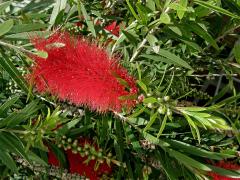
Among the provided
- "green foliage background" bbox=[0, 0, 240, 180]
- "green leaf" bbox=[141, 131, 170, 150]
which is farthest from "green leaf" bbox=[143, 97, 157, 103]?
"green leaf" bbox=[141, 131, 170, 150]

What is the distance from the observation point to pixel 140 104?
4.76ft

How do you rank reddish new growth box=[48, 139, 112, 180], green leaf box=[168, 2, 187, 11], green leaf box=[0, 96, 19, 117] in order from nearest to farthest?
green leaf box=[168, 2, 187, 11]
green leaf box=[0, 96, 19, 117]
reddish new growth box=[48, 139, 112, 180]

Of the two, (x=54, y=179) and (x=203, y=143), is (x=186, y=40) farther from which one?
(x=54, y=179)

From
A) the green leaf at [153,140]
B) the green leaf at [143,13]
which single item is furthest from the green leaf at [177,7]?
the green leaf at [153,140]

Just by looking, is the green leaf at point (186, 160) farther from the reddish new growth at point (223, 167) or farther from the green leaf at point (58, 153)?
the green leaf at point (58, 153)

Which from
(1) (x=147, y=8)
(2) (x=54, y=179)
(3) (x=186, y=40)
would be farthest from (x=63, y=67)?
(2) (x=54, y=179)

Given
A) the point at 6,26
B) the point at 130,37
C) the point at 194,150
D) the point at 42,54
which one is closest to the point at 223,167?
the point at 194,150

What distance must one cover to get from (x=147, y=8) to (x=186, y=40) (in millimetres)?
194

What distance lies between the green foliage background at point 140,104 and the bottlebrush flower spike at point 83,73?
0.05 meters

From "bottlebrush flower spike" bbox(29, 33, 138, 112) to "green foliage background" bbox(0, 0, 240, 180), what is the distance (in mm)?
50

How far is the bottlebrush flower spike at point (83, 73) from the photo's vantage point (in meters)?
1.38

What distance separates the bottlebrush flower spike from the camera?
1.38 metres

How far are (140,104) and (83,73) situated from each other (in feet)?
0.70

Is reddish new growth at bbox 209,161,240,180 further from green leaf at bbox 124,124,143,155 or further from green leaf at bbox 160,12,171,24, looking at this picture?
green leaf at bbox 160,12,171,24
